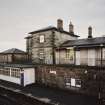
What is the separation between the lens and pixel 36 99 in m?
15.5

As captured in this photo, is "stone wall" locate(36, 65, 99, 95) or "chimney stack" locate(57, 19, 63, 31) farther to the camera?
"chimney stack" locate(57, 19, 63, 31)

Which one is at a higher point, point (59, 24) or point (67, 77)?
point (59, 24)

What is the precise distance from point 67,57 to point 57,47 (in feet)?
9.27

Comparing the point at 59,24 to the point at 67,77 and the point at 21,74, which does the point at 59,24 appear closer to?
the point at 67,77

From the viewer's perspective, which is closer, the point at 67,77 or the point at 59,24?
the point at 67,77

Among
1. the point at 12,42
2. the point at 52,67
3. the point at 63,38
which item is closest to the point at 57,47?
the point at 63,38

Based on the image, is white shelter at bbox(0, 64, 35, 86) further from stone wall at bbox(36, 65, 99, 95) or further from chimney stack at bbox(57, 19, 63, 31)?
chimney stack at bbox(57, 19, 63, 31)

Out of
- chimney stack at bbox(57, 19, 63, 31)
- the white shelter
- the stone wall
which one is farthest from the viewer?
chimney stack at bbox(57, 19, 63, 31)

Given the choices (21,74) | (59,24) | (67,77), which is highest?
(59,24)

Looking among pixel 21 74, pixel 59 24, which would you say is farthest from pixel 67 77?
pixel 59 24

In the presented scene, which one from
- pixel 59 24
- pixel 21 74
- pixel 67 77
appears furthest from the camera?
pixel 59 24

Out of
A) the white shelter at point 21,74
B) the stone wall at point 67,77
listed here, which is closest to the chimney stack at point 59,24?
the stone wall at point 67,77

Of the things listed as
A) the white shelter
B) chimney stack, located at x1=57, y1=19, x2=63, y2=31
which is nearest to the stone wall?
the white shelter

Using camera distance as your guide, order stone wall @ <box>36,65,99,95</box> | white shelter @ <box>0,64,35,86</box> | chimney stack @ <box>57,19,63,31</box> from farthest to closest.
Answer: chimney stack @ <box>57,19,63,31</box>
white shelter @ <box>0,64,35,86</box>
stone wall @ <box>36,65,99,95</box>
